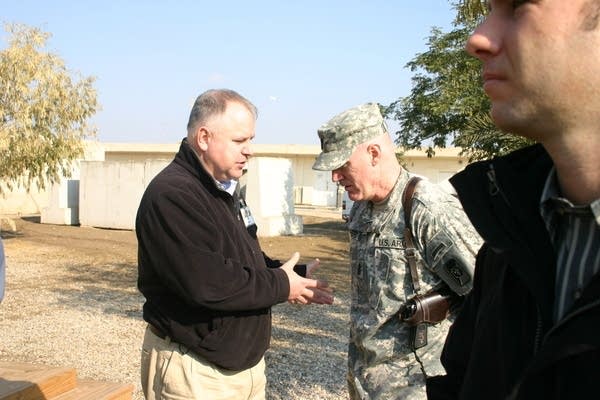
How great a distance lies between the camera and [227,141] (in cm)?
288

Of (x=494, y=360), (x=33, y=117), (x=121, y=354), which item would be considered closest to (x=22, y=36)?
(x=33, y=117)

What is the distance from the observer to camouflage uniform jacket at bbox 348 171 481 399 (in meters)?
2.55

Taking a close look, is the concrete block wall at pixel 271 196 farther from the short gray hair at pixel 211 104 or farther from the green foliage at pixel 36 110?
the short gray hair at pixel 211 104

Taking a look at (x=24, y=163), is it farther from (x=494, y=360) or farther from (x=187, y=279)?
(x=494, y=360)

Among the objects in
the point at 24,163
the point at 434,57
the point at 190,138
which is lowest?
the point at 24,163

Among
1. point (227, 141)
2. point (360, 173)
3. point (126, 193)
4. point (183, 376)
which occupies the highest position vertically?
point (227, 141)

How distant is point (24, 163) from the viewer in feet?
51.9

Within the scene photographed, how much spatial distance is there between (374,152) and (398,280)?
60 centimetres

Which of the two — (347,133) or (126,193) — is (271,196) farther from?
(347,133)

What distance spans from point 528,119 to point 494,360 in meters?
0.52

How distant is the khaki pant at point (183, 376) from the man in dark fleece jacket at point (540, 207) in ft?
5.24

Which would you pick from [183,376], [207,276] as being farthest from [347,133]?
[183,376]

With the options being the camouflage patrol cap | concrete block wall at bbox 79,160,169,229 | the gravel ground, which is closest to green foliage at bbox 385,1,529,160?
the gravel ground

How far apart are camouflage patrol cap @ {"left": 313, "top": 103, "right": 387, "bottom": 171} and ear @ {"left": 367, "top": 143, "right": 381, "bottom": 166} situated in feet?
0.14
